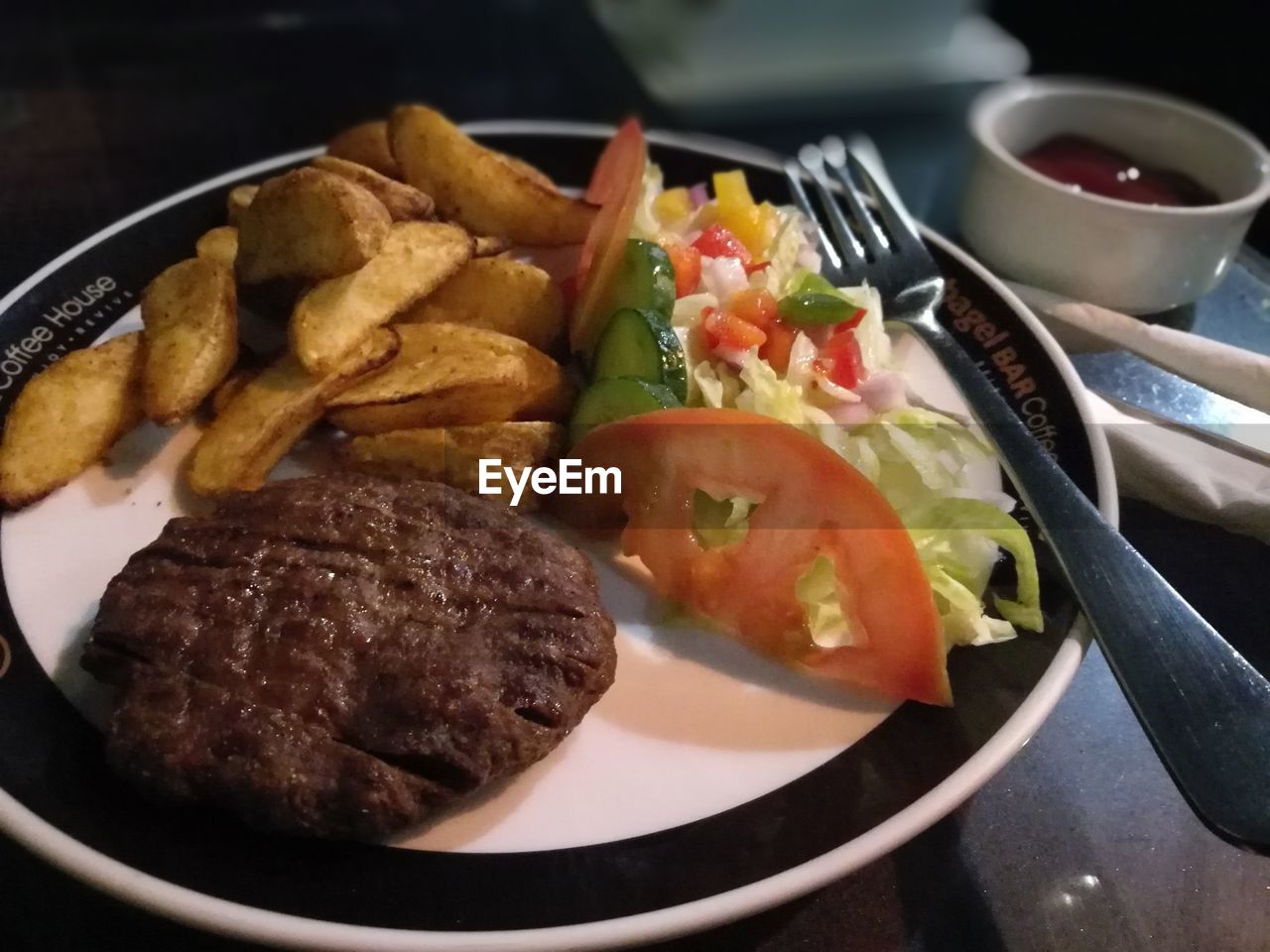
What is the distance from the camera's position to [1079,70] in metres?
4.41

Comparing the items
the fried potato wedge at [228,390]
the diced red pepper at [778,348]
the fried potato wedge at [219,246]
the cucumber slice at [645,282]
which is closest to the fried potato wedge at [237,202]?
the fried potato wedge at [219,246]

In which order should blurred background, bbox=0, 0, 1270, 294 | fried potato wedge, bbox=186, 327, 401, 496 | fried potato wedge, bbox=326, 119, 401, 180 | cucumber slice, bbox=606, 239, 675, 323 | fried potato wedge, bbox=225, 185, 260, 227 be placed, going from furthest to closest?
blurred background, bbox=0, 0, 1270, 294 < fried potato wedge, bbox=326, 119, 401, 180 < fried potato wedge, bbox=225, 185, 260, 227 < cucumber slice, bbox=606, 239, 675, 323 < fried potato wedge, bbox=186, 327, 401, 496

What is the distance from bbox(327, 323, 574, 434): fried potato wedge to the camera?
179 cm

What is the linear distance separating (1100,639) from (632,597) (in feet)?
2.40

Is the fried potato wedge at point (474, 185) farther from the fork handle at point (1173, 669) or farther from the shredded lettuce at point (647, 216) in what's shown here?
the fork handle at point (1173, 669)

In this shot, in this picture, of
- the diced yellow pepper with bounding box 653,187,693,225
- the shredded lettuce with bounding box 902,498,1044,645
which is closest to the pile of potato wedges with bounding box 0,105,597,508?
the diced yellow pepper with bounding box 653,187,693,225

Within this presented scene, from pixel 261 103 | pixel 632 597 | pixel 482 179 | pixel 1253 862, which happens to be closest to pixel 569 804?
pixel 632 597

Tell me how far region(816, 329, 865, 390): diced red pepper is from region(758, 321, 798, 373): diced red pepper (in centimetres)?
7

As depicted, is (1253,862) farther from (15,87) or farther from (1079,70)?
(15,87)

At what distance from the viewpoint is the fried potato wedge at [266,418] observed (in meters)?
1.68

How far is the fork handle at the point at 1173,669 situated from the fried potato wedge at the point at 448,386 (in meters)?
0.91

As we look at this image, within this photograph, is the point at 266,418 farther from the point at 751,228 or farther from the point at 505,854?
the point at 751,228

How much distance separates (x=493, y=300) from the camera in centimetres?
203

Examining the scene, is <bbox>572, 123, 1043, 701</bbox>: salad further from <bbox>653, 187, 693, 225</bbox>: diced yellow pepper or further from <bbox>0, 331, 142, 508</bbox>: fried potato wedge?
<bbox>0, 331, 142, 508</bbox>: fried potato wedge
